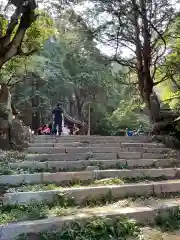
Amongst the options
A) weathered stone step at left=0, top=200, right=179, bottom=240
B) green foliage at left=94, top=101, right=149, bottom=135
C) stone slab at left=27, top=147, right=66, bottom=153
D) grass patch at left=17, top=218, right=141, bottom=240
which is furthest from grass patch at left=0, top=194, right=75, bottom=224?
green foliage at left=94, top=101, right=149, bottom=135

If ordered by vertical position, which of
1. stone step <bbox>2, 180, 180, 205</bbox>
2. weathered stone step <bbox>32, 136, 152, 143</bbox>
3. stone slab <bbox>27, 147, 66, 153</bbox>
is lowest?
stone step <bbox>2, 180, 180, 205</bbox>

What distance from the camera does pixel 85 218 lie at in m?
4.08

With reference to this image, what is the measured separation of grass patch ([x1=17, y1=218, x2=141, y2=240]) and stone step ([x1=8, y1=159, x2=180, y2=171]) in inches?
92.1

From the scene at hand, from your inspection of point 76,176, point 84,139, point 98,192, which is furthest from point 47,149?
point 98,192

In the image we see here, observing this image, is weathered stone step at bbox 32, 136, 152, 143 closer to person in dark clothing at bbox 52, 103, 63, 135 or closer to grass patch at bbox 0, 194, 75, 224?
person in dark clothing at bbox 52, 103, 63, 135

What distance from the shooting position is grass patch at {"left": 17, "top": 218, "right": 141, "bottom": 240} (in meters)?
3.75

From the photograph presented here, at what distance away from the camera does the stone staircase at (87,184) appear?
431cm

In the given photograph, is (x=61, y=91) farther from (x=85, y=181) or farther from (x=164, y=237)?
(x=164, y=237)

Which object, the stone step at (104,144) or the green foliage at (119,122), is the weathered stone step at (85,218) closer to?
the stone step at (104,144)

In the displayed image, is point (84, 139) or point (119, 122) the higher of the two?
point (119, 122)

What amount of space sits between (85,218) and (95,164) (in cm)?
258

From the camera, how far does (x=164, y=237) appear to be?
13.1 feet

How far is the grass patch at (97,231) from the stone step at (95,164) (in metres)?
2.34

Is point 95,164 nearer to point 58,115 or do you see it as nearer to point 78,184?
point 78,184
